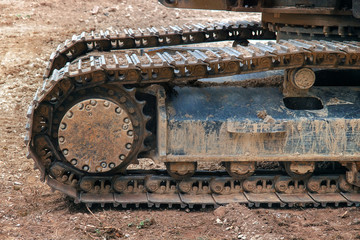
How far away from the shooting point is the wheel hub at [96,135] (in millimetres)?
5719

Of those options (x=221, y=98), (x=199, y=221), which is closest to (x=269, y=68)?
(x=221, y=98)

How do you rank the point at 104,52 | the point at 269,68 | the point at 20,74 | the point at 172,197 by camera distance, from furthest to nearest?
the point at 20,74, the point at 104,52, the point at 172,197, the point at 269,68

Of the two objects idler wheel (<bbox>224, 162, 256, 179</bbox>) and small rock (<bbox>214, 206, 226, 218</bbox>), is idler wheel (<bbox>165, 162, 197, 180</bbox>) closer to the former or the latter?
idler wheel (<bbox>224, 162, 256, 179</bbox>)

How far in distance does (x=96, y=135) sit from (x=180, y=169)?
3.21 feet

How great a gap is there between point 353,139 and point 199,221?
6.16 ft

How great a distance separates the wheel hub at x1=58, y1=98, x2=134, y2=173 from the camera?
572 cm

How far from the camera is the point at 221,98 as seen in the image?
6.14m

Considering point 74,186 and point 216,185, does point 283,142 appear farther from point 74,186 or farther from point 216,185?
point 74,186

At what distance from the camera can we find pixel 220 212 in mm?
5754

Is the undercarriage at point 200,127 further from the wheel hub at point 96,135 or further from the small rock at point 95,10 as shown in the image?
the small rock at point 95,10

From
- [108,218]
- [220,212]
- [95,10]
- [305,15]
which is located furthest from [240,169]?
[95,10]

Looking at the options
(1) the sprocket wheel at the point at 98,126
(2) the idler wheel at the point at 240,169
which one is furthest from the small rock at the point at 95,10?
(2) the idler wheel at the point at 240,169

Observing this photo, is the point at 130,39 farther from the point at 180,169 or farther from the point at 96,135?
the point at 180,169

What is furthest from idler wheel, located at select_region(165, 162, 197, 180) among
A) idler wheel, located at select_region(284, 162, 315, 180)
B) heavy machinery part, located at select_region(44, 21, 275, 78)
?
heavy machinery part, located at select_region(44, 21, 275, 78)
